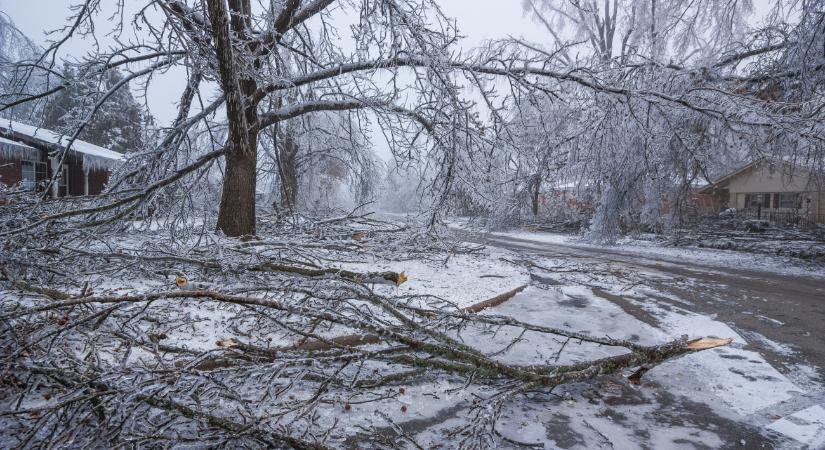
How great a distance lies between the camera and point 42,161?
17.6 meters

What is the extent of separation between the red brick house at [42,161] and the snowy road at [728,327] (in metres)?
16.4

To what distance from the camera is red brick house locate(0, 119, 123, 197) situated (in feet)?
51.8

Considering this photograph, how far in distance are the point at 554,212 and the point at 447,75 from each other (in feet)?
74.7

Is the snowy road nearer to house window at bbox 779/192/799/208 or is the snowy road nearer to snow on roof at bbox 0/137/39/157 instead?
house window at bbox 779/192/799/208

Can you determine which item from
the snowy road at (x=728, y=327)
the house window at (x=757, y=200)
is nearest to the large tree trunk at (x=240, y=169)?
the snowy road at (x=728, y=327)

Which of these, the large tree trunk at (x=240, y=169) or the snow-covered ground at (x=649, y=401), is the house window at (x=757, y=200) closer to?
the snow-covered ground at (x=649, y=401)

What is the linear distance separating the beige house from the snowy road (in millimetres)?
15670

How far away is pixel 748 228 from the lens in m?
19.2

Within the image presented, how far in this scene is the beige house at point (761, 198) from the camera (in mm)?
22609

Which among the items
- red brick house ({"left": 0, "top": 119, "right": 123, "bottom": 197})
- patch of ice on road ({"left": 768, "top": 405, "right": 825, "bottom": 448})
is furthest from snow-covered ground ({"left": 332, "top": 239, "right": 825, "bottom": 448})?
red brick house ({"left": 0, "top": 119, "right": 123, "bottom": 197})

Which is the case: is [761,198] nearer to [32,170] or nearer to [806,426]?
[806,426]

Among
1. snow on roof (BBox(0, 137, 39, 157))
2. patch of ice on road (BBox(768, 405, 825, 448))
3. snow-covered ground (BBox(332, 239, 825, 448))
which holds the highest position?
snow on roof (BBox(0, 137, 39, 157))

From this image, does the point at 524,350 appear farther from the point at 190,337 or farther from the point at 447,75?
the point at 447,75

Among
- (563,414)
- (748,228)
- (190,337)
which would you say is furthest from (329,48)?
(748,228)
